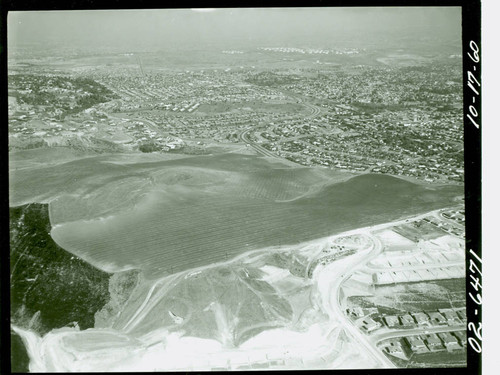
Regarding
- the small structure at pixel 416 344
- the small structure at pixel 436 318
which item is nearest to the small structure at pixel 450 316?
the small structure at pixel 436 318

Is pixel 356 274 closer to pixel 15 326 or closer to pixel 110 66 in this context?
pixel 15 326

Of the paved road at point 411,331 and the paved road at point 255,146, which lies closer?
the paved road at point 411,331

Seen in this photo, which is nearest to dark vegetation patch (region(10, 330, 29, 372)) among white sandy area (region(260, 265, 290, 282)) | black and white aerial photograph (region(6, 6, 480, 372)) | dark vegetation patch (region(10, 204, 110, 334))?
black and white aerial photograph (region(6, 6, 480, 372))

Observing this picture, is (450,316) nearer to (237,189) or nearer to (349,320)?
(349,320)

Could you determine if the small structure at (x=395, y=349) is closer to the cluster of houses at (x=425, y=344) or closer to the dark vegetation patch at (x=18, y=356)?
the cluster of houses at (x=425, y=344)

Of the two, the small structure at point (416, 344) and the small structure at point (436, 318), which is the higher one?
the small structure at point (436, 318)

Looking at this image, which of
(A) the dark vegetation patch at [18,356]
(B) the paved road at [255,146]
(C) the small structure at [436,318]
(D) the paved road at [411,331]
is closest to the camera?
(A) the dark vegetation patch at [18,356]

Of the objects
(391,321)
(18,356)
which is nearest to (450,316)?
(391,321)

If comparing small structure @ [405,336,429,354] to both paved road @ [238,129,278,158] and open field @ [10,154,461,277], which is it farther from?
paved road @ [238,129,278,158]
